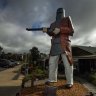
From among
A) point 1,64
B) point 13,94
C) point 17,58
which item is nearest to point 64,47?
point 13,94

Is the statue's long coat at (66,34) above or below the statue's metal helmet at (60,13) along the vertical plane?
below

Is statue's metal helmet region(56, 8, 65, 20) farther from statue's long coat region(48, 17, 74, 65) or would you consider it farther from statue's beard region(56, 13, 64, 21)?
statue's long coat region(48, 17, 74, 65)

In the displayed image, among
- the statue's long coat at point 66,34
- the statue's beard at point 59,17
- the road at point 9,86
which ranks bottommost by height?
the road at point 9,86

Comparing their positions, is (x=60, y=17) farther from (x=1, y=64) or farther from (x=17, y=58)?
(x=17, y=58)

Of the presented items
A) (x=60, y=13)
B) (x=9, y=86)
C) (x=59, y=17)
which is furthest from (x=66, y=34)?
(x=9, y=86)

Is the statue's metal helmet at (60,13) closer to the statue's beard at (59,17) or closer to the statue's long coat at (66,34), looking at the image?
the statue's beard at (59,17)

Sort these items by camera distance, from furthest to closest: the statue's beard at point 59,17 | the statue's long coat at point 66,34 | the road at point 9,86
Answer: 1. the road at point 9,86
2. the statue's beard at point 59,17
3. the statue's long coat at point 66,34

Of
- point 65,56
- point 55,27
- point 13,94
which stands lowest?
point 13,94

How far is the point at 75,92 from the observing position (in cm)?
846

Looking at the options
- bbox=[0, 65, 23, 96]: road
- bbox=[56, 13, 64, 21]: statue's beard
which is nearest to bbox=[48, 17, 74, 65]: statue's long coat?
bbox=[56, 13, 64, 21]: statue's beard

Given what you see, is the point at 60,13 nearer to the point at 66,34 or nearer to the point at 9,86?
the point at 66,34

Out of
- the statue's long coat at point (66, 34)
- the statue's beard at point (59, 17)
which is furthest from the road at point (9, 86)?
the statue's beard at point (59, 17)

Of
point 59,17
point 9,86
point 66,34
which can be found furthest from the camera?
point 9,86

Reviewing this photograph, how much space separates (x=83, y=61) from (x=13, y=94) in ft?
63.0
